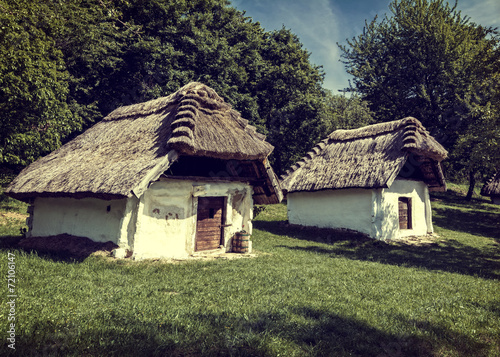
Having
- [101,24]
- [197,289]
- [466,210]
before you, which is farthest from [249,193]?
[466,210]

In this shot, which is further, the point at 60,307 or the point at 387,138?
the point at 387,138

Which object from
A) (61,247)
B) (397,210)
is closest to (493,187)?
(397,210)

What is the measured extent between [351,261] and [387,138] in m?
9.33

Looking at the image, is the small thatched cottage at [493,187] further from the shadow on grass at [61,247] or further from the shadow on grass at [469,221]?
the shadow on grass at [61,247]

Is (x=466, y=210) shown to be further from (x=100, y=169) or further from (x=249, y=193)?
(x=100, y=169)

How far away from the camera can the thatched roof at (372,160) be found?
50.0ft

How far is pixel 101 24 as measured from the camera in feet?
68.1

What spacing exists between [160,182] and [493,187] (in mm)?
24710

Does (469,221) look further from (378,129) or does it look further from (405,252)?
(405,252)

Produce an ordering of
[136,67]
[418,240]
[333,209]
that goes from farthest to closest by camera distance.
Answer: 1. [136,67]
2. [333,209]
3. [418,240]

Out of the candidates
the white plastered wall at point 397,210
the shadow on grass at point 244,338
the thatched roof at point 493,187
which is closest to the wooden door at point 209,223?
the shadow on grass at point 244,338

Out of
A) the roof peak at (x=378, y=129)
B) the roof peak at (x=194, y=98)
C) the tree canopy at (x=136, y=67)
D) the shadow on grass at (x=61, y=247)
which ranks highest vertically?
the tree canopy at (x=136, y=67)

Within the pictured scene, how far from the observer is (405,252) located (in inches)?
512

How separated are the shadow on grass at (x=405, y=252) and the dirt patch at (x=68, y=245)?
702 cm
